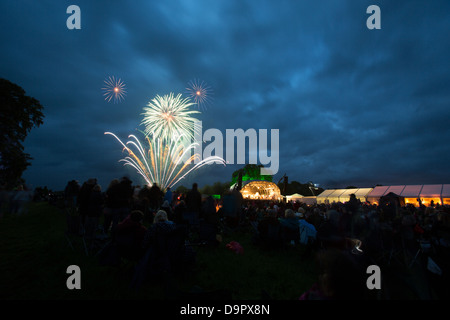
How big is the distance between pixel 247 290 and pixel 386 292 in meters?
2.68

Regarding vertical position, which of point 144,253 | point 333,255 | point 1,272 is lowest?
point 1,272

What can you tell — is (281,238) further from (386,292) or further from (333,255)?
(333,255)

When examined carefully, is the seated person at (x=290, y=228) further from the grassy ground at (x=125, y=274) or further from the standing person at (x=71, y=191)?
the standing person at (x=71, y=191)

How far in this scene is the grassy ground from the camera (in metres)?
3.88

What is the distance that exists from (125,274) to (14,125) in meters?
25.3

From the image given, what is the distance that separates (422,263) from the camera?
5.67m

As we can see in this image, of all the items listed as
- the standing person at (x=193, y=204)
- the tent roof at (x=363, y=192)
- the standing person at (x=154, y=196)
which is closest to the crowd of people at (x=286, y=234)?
the standing person at (x=193, y=204)

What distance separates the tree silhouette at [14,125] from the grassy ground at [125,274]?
1938cm

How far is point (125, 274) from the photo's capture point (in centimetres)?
473

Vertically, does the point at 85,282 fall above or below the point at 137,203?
below

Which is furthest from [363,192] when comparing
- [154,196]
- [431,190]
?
[154,196]

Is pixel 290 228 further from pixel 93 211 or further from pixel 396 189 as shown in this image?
pixel 396 189

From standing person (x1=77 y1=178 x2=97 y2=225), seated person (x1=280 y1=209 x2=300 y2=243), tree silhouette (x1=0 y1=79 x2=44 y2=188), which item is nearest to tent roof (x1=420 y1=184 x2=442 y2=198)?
seated person (x1=280 y1=209 x2=300 y2=243)
